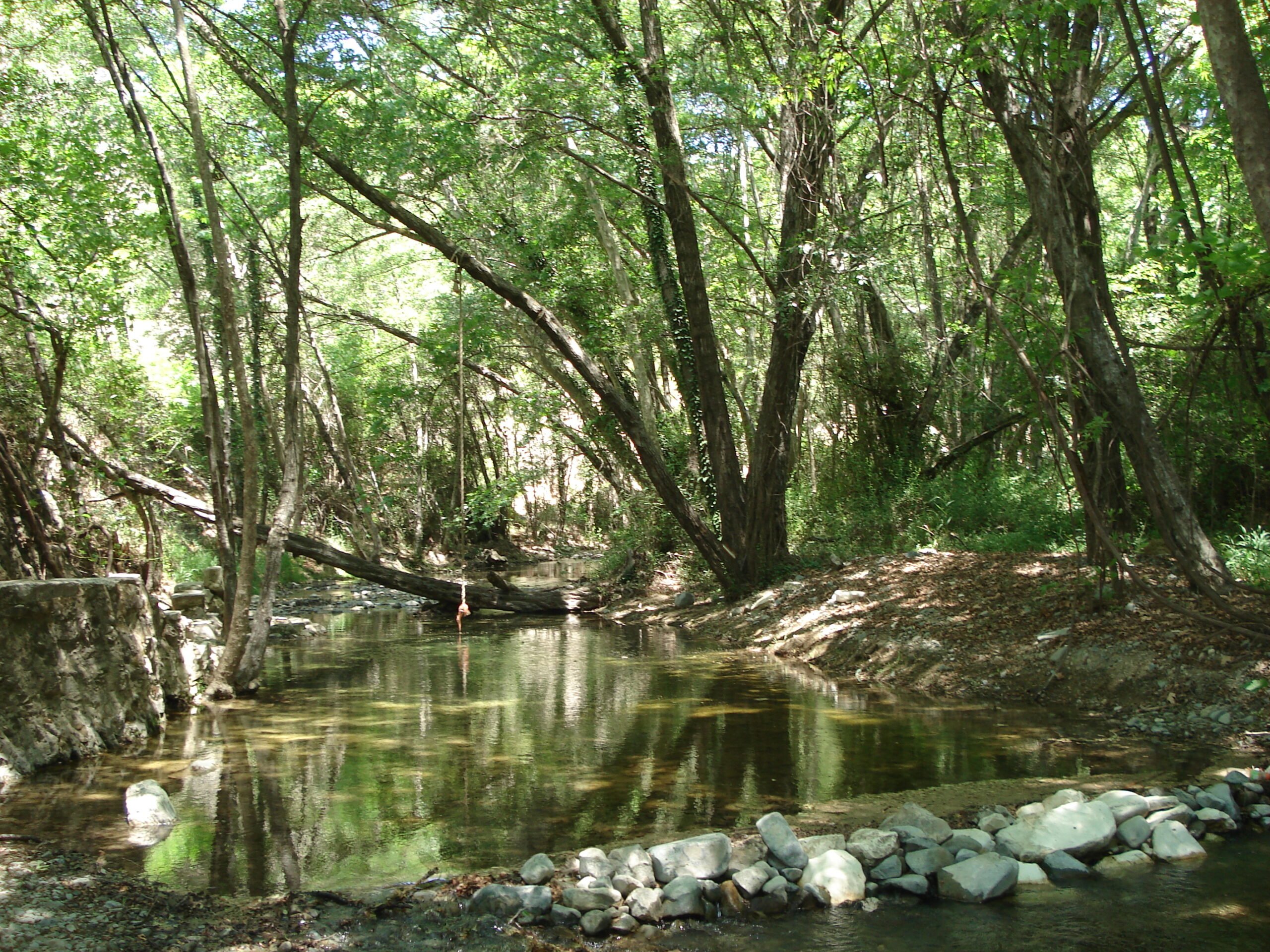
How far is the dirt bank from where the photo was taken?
6312 mm

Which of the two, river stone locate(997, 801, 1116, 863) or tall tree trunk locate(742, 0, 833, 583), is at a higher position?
tall tree trunk locate(742, 0, 833, 583)

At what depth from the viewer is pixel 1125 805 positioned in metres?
4.47

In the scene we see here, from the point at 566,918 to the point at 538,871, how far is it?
14.3 inches

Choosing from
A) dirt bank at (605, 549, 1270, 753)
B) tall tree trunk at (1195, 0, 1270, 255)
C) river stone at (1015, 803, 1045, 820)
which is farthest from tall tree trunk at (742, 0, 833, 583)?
river stone at (1015, 803, 1045, 820)

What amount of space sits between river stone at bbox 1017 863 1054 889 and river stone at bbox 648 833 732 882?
127cm

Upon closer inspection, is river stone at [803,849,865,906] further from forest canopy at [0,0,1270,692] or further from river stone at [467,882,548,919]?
forest canopy at [0,0,1270,692]

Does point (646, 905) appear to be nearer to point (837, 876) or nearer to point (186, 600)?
point (837, 876)

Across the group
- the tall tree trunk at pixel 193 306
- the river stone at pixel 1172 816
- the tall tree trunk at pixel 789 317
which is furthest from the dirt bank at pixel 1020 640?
the tall tree trunk at pixel 193 306

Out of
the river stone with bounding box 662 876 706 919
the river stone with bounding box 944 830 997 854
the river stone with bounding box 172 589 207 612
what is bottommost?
the river stone with bounding box 662 876 706 919

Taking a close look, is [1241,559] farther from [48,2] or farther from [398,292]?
[398,292]

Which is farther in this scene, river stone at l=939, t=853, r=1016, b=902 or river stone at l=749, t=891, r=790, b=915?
river stone at l=939, t=853, r=1016, b=902

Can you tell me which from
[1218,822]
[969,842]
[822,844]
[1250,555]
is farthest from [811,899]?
[1250,555]

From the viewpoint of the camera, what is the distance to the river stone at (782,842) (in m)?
4.01

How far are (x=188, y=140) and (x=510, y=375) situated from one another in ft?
31.4
